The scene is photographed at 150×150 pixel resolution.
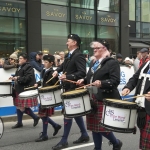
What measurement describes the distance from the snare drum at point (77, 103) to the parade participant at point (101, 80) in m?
0.17

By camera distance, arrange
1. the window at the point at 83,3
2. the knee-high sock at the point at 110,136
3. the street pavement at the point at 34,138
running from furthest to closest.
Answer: the window at the point at 83,3, the street pavement at the point at 34,138, the knee-high sock at the point at 110,136

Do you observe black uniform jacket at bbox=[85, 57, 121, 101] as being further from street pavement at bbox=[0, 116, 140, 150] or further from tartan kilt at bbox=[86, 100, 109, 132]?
street pavement at bbox=[0, 116, 140, 150]

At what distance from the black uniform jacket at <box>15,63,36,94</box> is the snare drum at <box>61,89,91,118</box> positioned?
8.35 ft

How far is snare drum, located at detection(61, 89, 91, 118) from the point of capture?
12.3 feet

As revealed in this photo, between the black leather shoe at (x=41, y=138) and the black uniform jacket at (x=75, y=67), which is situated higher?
the black uniform jacket at (x=75, y=67)

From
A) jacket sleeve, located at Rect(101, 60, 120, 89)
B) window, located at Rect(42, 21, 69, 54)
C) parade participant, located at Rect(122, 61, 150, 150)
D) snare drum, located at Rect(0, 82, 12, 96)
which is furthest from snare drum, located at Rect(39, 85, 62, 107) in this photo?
window, located at Rect(42, 21, 69, 54)

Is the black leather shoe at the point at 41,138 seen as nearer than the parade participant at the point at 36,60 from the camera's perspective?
Yes

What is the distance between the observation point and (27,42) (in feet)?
48.4

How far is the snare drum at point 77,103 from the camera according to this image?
3.76m

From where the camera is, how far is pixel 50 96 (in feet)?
14.8

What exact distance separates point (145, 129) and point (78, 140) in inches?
91.1

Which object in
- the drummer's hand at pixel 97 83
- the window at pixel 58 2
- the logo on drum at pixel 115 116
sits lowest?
the logo on drum at pixel 115 116

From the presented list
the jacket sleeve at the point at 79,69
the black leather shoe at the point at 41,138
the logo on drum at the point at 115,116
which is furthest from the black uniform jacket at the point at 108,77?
the black leather shoe at the point at 41,138

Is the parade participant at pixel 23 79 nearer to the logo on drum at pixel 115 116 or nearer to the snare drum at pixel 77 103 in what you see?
the snare drum at pixel 77 103
